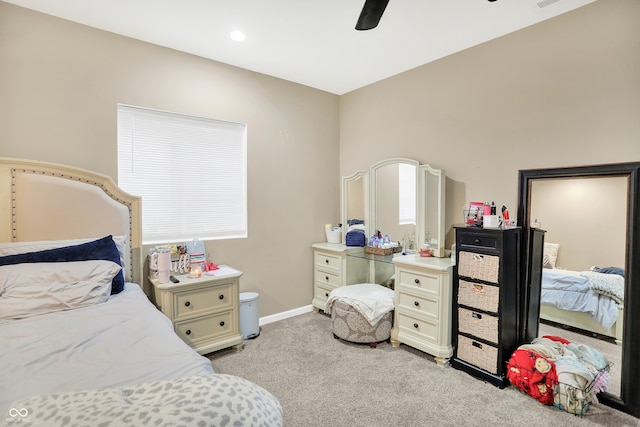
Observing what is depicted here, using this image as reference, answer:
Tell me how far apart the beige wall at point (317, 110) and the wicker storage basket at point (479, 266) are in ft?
1.76

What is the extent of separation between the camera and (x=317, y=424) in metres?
1.89

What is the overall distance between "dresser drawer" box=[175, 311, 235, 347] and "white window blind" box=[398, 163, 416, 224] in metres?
1.94

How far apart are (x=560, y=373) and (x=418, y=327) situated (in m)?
0.97

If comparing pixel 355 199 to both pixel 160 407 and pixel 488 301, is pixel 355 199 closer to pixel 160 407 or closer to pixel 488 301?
pixel 488 301

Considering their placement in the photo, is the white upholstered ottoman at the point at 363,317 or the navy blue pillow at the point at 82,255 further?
the white upholstered ottoman at the point at 363,317

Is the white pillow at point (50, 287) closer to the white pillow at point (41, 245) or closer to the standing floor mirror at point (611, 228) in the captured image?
the white pillow at point (41, 245)

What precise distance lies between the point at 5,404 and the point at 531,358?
2714mm

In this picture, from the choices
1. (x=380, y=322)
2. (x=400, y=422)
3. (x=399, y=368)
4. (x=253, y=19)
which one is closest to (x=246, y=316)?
(x=380, y=322)

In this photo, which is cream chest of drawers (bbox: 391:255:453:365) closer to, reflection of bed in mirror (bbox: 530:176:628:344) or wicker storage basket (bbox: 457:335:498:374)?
wicker storage basket (bbox: 457:335:498:374)

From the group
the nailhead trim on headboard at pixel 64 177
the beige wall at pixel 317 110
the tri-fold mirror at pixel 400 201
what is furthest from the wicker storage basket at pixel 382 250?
the nailhead trim on headboard at pixel 64 177

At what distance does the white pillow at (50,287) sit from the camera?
173 centimetres

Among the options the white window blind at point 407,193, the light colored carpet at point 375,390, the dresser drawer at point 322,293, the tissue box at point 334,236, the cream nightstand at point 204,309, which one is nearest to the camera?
the light colored carpet at point 375,390

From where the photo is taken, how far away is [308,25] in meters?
2.45

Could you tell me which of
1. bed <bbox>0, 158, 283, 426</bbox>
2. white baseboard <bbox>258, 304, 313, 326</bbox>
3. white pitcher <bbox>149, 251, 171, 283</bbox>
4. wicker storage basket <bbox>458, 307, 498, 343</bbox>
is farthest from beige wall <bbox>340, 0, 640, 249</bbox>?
bed <bbox>0, 158, 283, 426</bbox>
